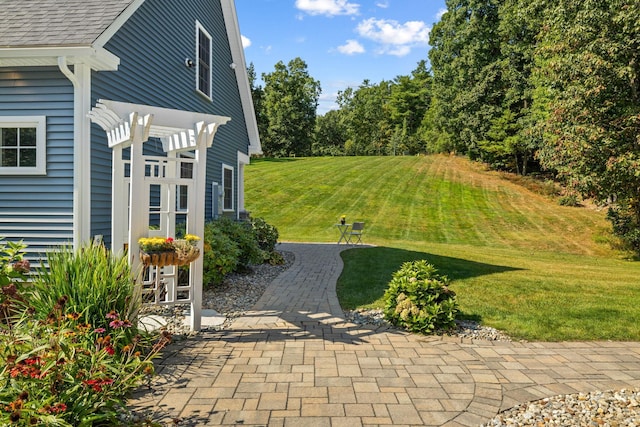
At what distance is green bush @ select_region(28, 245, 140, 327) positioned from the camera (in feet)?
11.9

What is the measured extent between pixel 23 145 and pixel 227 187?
6.26 m

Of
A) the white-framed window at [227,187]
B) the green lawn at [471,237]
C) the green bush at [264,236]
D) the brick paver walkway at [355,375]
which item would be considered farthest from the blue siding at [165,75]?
the green lawn at [471,237]

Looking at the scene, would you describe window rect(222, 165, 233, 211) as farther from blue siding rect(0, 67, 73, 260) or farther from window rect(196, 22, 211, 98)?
blue siding rect(0, 67, 73, 260)

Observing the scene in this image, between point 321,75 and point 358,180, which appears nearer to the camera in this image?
point 358,180

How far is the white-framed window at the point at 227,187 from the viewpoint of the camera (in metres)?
11.2

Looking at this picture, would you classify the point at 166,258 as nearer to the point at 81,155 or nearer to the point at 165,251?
the point at 165,251

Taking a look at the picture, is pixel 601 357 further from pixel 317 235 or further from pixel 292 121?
pixel 292 121

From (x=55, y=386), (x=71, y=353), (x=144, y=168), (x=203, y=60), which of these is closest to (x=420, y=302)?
(x=144, y=168)

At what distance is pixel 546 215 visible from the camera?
20.8m

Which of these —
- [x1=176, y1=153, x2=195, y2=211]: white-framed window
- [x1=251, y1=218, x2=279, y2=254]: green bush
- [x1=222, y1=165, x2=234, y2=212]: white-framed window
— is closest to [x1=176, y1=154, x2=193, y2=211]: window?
[x1=176, y1=153, x2=195, y2=211]: white-framed window

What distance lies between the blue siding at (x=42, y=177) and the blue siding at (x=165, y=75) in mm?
334

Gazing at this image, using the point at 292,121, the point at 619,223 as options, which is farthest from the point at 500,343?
the point at 292,121

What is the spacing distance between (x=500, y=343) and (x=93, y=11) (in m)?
7.12

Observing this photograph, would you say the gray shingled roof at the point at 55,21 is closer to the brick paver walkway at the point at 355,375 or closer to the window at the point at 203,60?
the window at the point at 203,60
